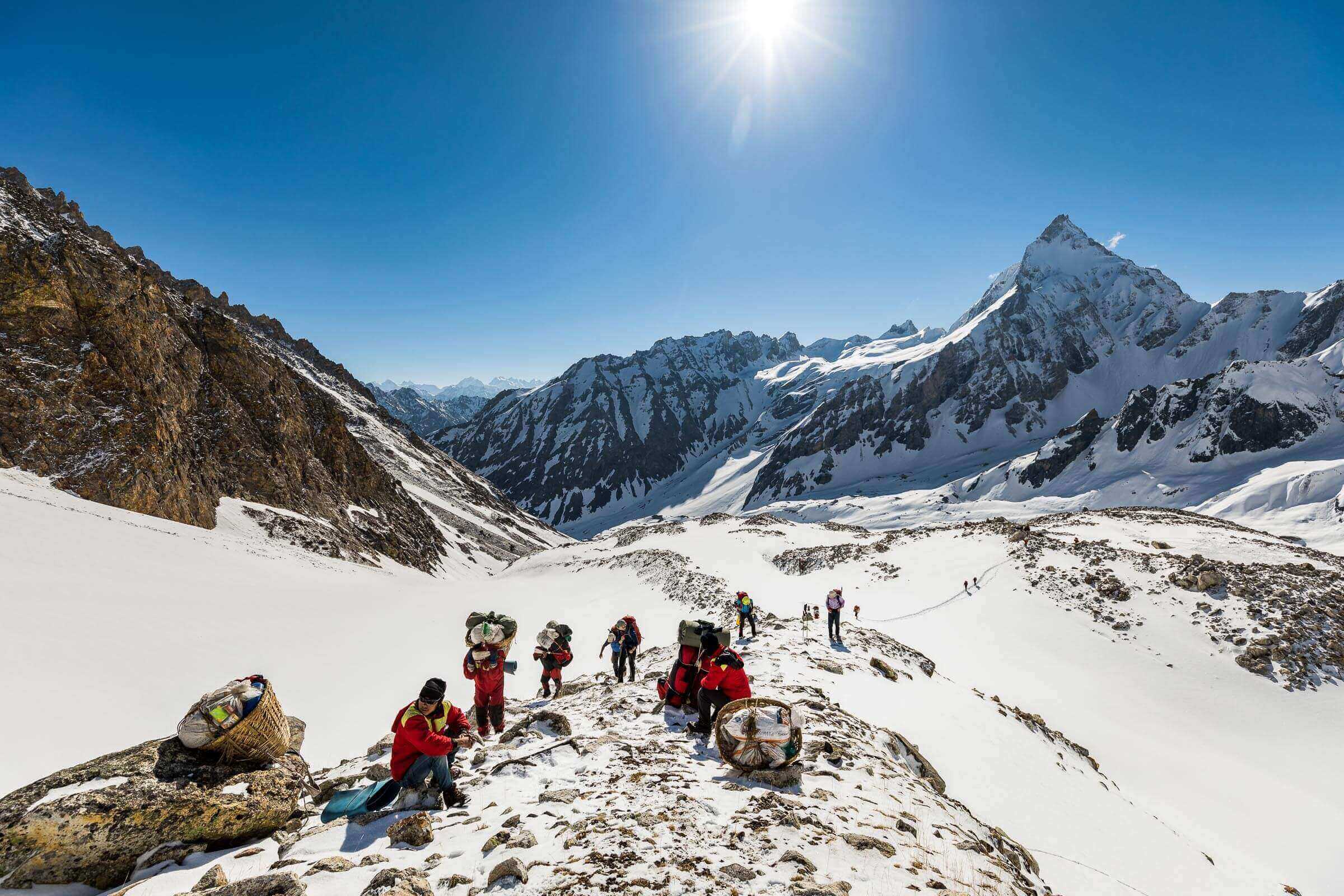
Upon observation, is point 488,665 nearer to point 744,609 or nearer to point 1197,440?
point 744,609

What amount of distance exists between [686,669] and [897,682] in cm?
766

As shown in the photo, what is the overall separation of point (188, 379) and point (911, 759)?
52.8 meters

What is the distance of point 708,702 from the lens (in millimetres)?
8461

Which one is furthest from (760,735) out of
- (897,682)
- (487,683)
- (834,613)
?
(834,613)

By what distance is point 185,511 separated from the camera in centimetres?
3122

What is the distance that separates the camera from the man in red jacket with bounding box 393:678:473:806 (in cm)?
616

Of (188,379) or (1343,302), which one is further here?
(1343,302)

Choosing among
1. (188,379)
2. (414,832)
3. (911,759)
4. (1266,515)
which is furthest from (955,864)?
(1266,515)

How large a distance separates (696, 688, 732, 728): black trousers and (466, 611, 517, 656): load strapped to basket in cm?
342

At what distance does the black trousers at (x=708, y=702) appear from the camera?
8422mm

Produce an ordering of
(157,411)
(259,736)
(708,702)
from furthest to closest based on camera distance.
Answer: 1. (157,411)
2. (708,702)
3. (259,736)

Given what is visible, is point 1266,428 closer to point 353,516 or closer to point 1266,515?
point 1266,515

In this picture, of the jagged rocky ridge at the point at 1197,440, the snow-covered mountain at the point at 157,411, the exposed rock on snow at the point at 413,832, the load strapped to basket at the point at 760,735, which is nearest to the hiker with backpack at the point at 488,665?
the exposed rock on snow at the point at 413,832

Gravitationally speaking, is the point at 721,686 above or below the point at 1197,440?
below
